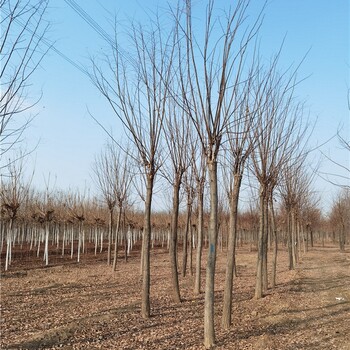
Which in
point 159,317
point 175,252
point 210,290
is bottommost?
point 159,317

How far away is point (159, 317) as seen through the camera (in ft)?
22.7

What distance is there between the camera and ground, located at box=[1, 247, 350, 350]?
214 inches

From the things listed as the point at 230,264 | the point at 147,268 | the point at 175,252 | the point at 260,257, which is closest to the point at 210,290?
the point at 230,264

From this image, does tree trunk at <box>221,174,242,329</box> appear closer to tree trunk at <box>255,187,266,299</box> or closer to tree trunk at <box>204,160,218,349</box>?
tree trunk at <box>204,160,218,349</box>

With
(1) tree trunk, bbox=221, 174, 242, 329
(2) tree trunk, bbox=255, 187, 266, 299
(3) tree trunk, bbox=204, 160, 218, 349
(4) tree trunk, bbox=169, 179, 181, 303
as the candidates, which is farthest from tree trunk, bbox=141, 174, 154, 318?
(2) tree trunk, bbox=255, 187, 266, 299

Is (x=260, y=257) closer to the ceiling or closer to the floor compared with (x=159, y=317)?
closer to the ceiling

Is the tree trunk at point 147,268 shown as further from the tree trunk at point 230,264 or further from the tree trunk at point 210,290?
the tree trunk at point 210,290

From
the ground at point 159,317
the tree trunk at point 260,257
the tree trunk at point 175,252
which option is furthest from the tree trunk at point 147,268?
the tree trunk at point 260,257

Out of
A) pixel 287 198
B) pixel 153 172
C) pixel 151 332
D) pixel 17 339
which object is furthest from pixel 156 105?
pixel 287 198

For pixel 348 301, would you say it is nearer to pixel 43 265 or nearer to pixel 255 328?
pixel 255 328

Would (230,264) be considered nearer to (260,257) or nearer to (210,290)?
(210,290)

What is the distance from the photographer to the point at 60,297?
918 cm

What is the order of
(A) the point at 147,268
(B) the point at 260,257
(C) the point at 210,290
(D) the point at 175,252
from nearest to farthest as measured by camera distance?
(C) the point at 210,290 < (A) the point at 147,268 < (D) the point at 175,252 < (B) the point at 260,257

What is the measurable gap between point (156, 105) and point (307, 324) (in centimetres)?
485
